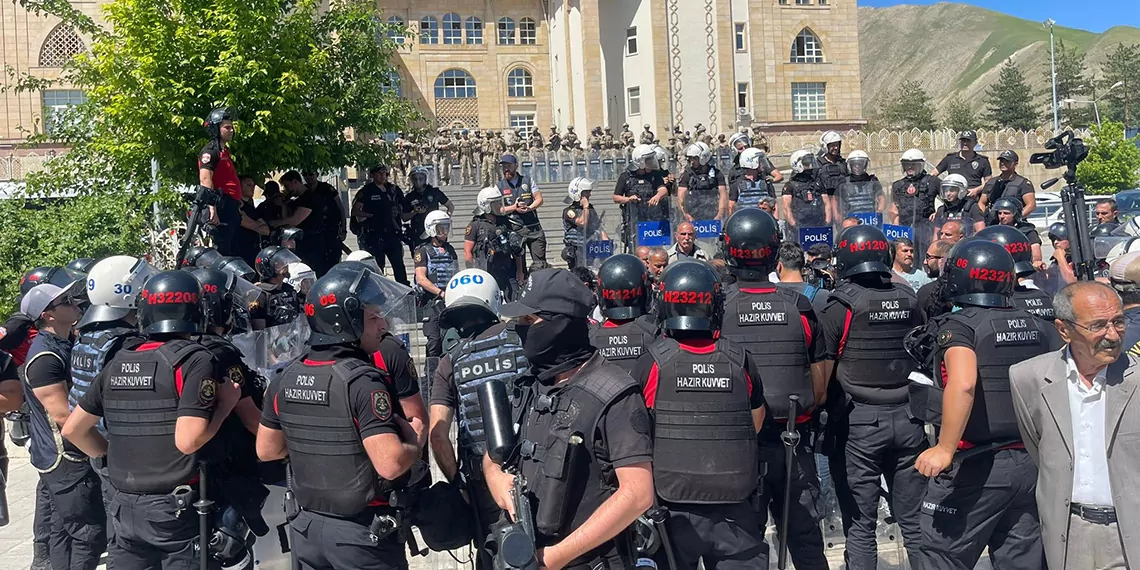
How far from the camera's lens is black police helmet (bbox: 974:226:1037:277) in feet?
19.6

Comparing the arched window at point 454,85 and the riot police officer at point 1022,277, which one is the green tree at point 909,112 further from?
the riot police officer at point 1022,277

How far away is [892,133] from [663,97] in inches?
429

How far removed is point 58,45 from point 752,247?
45346mm

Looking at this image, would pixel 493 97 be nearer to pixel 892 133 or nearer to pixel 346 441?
pixel 892 133

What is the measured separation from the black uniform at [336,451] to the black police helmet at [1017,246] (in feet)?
12.1

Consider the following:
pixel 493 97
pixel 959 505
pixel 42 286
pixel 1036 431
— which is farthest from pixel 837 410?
pixel 493 97

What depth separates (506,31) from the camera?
165 feet

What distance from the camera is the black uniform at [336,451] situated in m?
4.21

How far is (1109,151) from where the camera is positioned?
143ft

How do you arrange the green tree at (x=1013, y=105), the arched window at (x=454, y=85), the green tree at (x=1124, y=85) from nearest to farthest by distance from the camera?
1. the arched window at (x=454, y=85)
2. the green tree at (x=1013, y=105)
3. the green tree at (x=1124, y=85)

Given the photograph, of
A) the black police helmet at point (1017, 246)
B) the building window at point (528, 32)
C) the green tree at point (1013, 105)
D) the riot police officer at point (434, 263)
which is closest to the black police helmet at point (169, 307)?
the black police helmet at point (1017, 246)

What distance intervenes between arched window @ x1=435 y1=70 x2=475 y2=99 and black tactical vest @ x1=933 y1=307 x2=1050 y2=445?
45483mm

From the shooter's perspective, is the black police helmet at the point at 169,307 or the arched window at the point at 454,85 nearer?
the black police helmet at the point at 169,307

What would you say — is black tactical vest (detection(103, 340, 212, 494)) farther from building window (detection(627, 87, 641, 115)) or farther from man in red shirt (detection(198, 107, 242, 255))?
building window (detection(627, 87, 641, 115))
